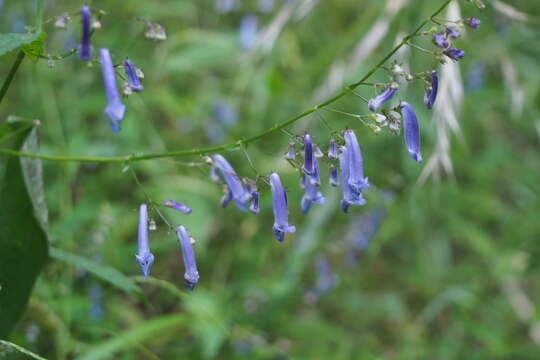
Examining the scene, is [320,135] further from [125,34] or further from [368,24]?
[125,34]

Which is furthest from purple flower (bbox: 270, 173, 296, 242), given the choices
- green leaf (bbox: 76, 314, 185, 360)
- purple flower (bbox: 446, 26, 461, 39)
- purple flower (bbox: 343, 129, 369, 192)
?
green leaf (bbox: 76, 314, 185, 360)

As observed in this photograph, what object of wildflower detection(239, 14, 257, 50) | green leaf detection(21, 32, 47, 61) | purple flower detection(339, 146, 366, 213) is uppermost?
green leaf detection(21, 32, 47, 61)

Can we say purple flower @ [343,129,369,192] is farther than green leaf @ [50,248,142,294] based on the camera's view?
No

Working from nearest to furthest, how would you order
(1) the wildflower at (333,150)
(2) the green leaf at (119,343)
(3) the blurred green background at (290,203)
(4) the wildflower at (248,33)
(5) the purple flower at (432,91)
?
(5) the purple flower at (432,91) → (1) the wildflower at (333,150) → (2) the green leaf at (119,343) → (3) the blurred green background at (290,203) → (4) the wildflower at (248,33)

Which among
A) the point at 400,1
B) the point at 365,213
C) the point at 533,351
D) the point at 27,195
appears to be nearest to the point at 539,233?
the point at 533,351

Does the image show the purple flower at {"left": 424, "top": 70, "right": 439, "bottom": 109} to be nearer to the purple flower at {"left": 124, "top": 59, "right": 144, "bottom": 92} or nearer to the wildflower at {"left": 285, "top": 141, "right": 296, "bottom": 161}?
the wildflower at {"left": 285, "top": 141, "right": 296, "bottom": 161}

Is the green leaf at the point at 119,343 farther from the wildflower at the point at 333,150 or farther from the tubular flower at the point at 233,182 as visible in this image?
the wildflower at the point at 333,150

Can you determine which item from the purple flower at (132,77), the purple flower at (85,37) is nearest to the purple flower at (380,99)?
the purple flower at (132,77)
